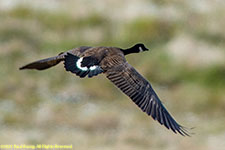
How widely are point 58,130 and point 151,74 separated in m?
3.45

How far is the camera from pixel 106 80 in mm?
16578

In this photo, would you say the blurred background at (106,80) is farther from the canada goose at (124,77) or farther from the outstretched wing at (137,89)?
the outstretched wing at (137,89)

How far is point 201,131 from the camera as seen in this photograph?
49.1ft

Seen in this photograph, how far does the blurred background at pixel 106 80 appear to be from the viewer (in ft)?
48.0

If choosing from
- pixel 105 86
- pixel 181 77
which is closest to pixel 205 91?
pixel 181 77

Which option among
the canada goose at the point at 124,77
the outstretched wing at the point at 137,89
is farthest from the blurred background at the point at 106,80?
the outstretched wing at the point at 137,89

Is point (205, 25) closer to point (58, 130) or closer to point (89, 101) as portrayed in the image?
point (89, 101)

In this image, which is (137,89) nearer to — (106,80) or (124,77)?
(124,77)

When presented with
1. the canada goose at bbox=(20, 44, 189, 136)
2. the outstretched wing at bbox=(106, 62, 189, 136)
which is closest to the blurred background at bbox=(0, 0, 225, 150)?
the canada goose at bbox=(20, 44, 189, 136)

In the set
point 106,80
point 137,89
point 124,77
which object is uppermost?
point 106,80

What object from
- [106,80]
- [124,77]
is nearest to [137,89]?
[124,77]

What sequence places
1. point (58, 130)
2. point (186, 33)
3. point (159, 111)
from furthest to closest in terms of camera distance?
point (186, 33)
point (58, 130)
point (159, 111)

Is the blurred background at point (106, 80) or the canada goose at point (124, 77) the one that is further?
the blurred background at point (106, 80)

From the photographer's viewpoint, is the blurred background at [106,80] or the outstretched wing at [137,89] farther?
the blurred background at [106,80]
